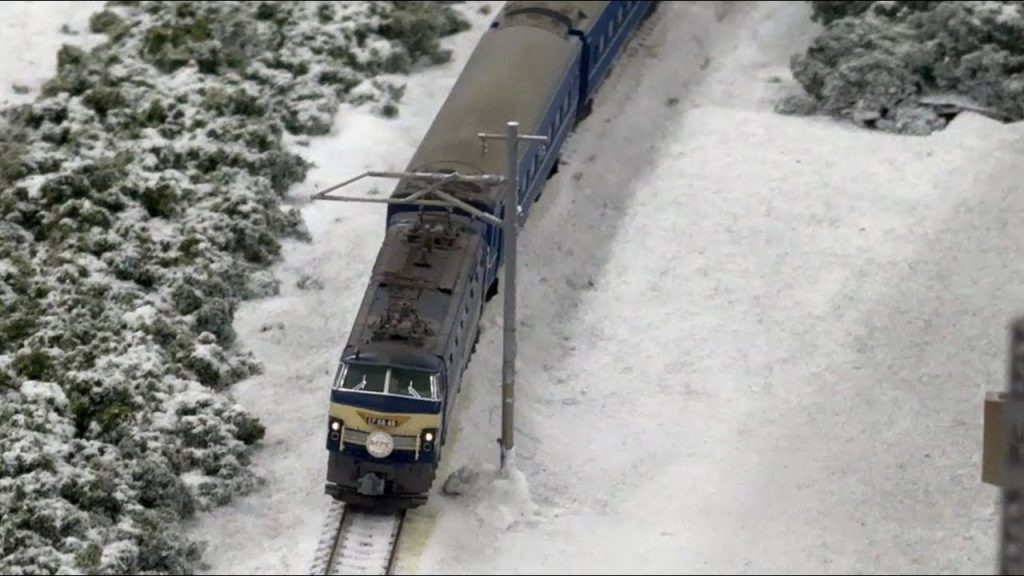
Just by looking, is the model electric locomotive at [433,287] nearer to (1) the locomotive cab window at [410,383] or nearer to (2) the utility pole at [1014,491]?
(1) the locomotive cab window at [410,383]

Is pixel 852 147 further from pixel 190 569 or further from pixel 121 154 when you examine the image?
pixel 190 569

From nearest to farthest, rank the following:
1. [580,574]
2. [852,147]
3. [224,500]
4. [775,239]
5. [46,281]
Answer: [580,574]
[224,500]
[46,281]
[775,239]
[852,147]

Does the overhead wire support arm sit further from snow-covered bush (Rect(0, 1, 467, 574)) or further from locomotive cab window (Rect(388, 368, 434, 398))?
snow-covered bush (Rect(0, 1, 467, 574))

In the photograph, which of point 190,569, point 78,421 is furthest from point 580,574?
point 78,421

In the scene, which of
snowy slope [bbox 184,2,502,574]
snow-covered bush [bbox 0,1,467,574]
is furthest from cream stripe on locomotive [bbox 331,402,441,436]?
snow-covered bush [bbox 0,1,467,574]

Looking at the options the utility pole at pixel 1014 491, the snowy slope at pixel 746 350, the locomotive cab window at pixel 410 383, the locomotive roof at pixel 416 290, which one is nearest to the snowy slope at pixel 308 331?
the snowy slope at pixel 746 350

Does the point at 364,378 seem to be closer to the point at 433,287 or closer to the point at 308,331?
the point at 433,287
